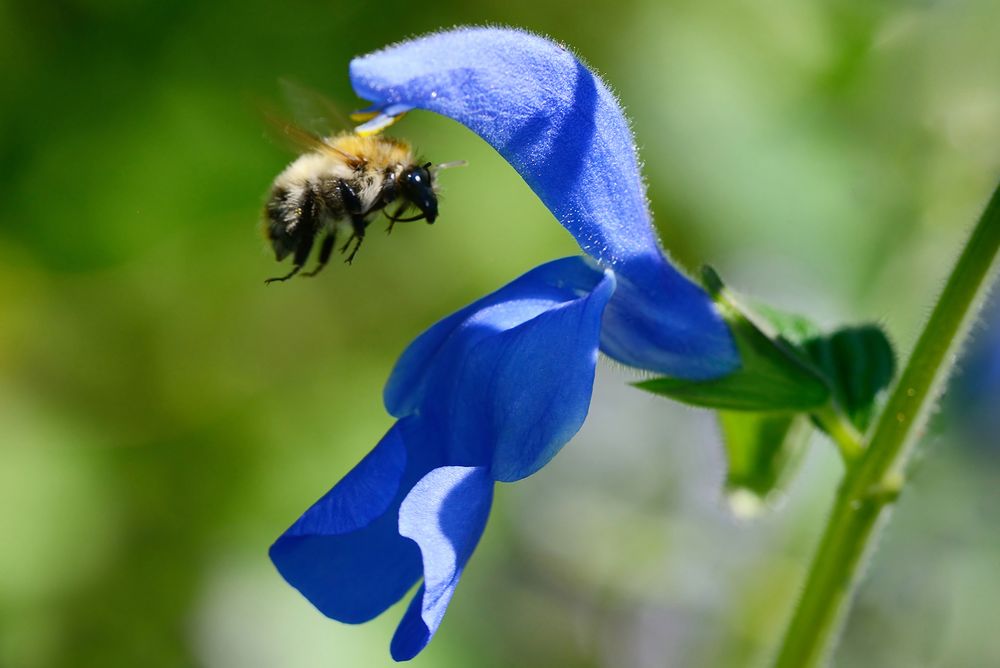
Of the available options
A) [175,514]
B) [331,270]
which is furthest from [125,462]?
[331,270]

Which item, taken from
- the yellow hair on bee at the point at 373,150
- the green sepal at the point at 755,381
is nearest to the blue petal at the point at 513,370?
the green sepal at the point at 755,381

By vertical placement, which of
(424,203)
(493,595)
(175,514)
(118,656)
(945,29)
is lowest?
(493,595)

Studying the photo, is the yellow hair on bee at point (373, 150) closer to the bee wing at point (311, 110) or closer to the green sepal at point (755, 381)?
the bee wing at point (311, 110)

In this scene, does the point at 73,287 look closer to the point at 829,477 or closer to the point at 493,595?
the point at 493,595

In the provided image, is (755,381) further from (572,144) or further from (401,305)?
(401,305)

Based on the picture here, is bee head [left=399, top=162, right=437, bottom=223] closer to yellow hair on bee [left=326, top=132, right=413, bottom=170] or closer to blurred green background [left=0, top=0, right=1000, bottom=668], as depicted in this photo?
yellow hair on bee [left=326, top=132, right=413, bottom=170]

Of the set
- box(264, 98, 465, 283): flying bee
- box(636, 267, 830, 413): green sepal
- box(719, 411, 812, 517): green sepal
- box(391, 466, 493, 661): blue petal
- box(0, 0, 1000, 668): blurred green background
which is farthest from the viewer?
box(0, 0, 1000, 668): blurred green background

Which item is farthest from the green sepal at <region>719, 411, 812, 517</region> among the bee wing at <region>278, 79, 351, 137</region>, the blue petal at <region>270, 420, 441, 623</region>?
the bee wing at <region>278, 79, 351, 137</region>
